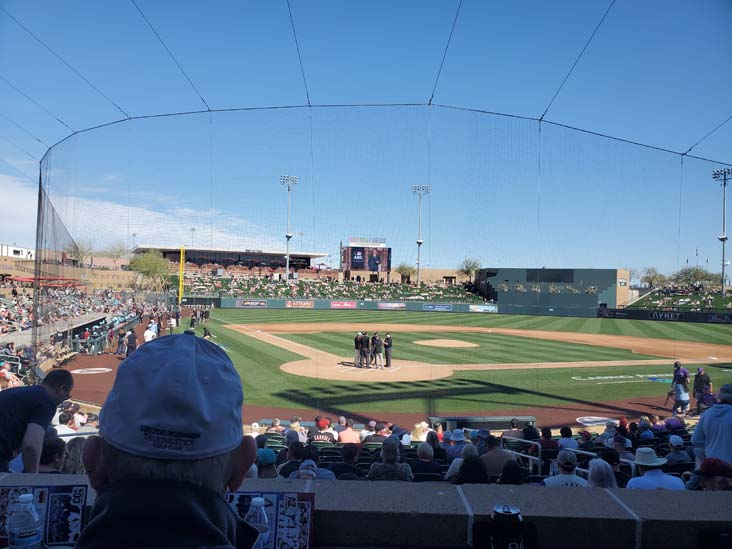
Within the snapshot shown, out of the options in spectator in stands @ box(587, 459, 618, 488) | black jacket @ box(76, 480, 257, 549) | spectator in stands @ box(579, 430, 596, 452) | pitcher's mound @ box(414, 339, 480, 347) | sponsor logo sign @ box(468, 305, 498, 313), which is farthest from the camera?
sponsor logo sign @ box(468, 305, 498, 313)

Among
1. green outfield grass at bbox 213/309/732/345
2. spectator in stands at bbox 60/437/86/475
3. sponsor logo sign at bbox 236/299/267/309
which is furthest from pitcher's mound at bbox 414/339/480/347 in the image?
sponsor logo sign at bbox 236/299/267/309

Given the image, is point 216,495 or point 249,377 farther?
point 249,377

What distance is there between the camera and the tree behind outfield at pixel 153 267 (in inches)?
638

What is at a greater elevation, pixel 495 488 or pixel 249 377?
pixel 495 488

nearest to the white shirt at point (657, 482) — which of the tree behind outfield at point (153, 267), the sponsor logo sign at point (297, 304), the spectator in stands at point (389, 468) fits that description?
the spectator in stands at point (389, 468)

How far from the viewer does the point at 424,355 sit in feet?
77.5

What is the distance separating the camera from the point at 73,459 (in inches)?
159

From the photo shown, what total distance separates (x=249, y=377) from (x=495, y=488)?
657 inches

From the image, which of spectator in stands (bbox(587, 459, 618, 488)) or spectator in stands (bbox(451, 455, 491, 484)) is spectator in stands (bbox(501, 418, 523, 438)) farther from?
spectator in stands (bbox(587, 459, 618, 488))

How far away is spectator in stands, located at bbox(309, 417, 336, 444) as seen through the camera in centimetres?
946

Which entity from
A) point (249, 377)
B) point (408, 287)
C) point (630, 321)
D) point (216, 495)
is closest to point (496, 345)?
point (249, 377)

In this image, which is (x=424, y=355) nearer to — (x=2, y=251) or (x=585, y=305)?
(x=585, y=305)

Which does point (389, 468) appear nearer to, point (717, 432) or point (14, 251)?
point (717, 432)

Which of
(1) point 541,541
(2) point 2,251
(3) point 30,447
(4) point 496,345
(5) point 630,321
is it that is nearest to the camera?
(1) point 541,541
